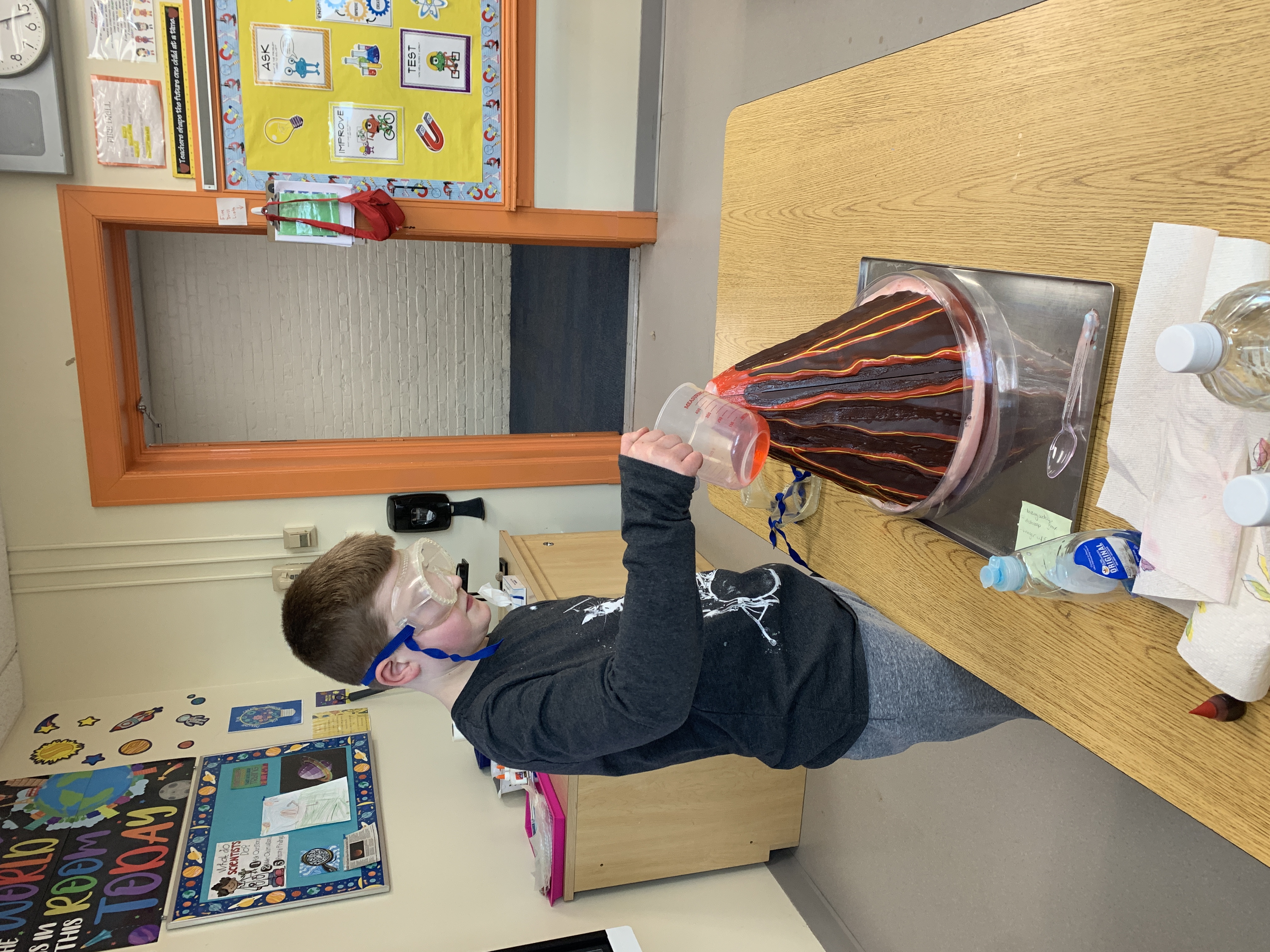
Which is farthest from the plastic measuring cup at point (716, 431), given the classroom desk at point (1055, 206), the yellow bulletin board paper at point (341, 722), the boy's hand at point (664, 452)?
the yellow bulletin board paper at point (341, 722)

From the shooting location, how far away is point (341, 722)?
231 centimetres

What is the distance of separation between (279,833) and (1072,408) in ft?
5.96

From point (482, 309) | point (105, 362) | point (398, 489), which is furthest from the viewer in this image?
point (482, 309)

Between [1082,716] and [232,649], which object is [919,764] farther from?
[232,649]

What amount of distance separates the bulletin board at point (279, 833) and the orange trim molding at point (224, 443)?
0.72 m

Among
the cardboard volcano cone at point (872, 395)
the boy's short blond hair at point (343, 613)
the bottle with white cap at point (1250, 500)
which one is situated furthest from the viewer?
the boy's short blond hair at point (343, 613)

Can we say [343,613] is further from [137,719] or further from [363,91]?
[363,91]

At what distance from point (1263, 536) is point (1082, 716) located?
0.75 feet

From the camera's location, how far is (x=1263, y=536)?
1.68 feet

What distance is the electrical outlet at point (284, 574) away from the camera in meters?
2.43

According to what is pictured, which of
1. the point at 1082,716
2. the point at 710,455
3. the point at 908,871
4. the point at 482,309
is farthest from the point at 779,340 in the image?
the point at 482,309

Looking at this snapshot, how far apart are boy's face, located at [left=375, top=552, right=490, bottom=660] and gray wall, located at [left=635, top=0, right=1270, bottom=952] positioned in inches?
31.4

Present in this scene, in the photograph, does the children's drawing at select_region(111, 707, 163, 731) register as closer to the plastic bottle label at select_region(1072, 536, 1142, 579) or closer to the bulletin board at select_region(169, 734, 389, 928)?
the bulletin board at select_region(169, 734, 389, 928)

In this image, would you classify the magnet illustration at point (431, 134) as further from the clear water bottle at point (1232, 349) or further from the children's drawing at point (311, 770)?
the clear water bottle at point (1232, 349)
